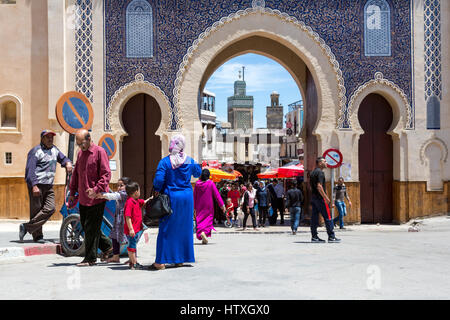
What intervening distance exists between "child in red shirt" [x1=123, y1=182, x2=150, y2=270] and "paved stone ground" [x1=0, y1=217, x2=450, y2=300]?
0.73ft

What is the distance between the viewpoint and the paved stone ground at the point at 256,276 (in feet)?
17.5

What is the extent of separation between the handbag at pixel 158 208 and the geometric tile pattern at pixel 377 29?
10745mm

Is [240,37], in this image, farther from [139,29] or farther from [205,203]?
[205,203]

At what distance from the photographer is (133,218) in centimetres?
738

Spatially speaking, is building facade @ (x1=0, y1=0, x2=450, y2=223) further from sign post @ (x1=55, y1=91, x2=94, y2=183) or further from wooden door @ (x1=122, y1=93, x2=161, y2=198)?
sign post @ (x1=55, y1=91, x2=94, y2=183)

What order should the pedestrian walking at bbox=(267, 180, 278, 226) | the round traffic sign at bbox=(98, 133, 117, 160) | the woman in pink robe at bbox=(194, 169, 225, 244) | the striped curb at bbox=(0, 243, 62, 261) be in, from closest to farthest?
1. the striped curb at bbox=(0, 243, 62, 261)
2. the woman in pink robe at bbox=(194, 169, 225, 244)
3. the round traffic sign at bbox=(98, 133, 117, 160)
4. the pedestrian walking at bbox=(267, 180, 278, 226)

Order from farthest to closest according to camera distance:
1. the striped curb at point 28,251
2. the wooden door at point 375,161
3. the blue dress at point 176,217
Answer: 1. the wooden door at point 375,161
2. the striped curb at point 28,251
3. the blue dress at point 176,217

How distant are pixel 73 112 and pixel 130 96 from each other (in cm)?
763

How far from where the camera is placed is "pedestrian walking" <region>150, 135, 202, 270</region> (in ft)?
23.6

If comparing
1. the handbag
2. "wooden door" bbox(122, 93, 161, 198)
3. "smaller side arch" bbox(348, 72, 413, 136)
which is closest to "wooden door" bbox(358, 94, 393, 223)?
"smaller side arch" bbox(348, 72, 413, 136)

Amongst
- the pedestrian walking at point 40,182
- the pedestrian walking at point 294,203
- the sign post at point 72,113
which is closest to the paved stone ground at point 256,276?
the pedestrian walking at point 40,182

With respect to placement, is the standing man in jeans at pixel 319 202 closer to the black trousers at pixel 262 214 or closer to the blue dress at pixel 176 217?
the blue dress at pixel 176 217

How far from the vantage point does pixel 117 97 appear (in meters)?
16.1
